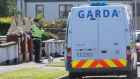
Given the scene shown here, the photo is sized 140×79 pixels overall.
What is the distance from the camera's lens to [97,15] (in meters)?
18.0

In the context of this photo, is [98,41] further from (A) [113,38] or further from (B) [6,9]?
(B) [6,9]

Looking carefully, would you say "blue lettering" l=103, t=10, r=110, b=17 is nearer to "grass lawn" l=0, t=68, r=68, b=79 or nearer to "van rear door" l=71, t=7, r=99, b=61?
"van rear door" l=71, t=7, r=99, b=61

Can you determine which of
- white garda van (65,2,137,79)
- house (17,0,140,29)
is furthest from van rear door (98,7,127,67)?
house (17,0,140,29)

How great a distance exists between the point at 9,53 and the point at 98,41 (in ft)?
33.1

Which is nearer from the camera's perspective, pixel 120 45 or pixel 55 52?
pixel 120 45

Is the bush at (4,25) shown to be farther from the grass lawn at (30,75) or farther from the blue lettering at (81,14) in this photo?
the blue lettering at (81,14)

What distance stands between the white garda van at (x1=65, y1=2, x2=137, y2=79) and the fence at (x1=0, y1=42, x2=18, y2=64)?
Answer: 874cm

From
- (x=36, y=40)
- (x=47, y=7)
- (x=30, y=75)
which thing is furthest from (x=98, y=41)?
(x=47, y=7)

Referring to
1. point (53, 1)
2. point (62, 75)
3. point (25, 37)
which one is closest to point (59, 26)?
point (53, 1)

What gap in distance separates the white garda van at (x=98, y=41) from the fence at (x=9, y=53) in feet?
28.7

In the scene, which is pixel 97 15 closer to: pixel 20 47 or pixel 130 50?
pixel 130 50

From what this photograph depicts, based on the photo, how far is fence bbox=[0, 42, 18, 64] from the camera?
86.3ft

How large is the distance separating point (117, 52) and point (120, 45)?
0.25 meters

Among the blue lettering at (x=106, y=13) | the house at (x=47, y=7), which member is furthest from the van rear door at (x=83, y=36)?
the house at (x=47, y=7)
